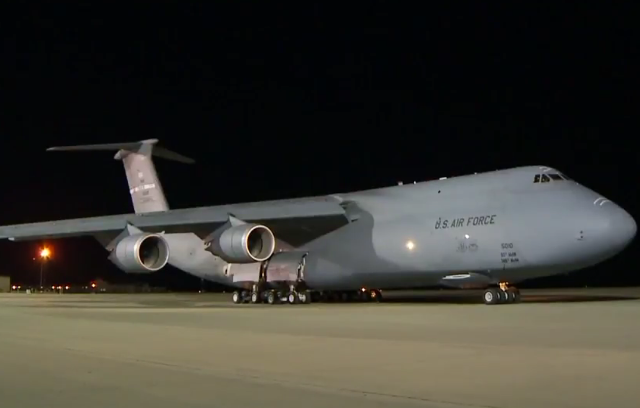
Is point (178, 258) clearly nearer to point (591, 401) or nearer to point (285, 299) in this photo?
point (285, 299)

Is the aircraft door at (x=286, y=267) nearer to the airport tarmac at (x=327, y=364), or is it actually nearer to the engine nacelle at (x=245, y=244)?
the engine nacelle at (x=245, y=244)

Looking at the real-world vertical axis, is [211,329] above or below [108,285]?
below

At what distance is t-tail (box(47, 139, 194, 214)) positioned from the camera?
2698 centimetres

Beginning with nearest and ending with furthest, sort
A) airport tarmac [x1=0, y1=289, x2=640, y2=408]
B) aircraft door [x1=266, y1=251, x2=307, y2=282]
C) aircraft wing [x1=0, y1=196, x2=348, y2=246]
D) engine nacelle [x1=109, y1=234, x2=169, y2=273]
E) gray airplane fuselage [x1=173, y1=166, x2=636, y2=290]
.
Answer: airport tarmac [x1=0, y1=289, x2=640, y2=408] < gray airplane fuselage [x1=173, y1=166, x2=636, y2=290] < engine nacelle [x1=109, y1=234, x2=169, y2=273] < aircraft wing [x1=0, y1=196, x2=348, y2=246] < aircraft door [x1=266, y1=251, x2=307, y2=282]

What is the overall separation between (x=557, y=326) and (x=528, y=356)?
3.92 metres

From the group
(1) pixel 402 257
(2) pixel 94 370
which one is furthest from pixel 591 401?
(1) pixel 402 257

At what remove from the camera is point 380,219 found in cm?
2059

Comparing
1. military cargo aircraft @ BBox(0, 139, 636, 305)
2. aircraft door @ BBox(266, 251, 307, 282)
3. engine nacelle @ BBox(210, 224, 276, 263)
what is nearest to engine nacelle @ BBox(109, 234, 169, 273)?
military cargo aircraft @ BBox(0, 139, 636, 305)

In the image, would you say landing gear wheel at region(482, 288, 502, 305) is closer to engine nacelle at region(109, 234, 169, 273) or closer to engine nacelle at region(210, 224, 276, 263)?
engine nacelle at region(210, 224, 276, 263)

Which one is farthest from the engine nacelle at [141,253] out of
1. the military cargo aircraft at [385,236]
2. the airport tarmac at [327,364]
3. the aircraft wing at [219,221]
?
the airport tarmac at [327,364]

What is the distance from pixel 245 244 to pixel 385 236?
371 centimetres

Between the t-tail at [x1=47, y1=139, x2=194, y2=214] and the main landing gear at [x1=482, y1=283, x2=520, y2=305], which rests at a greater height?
the t-tail at [x1=47, y1=139, x2=194, y2=214]

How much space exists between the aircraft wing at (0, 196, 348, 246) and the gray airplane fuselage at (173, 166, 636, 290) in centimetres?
58

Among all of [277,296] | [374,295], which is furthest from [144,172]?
[374,295]
